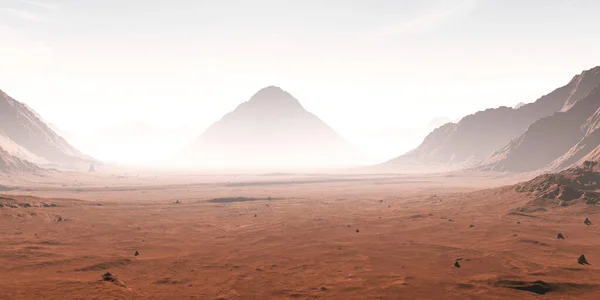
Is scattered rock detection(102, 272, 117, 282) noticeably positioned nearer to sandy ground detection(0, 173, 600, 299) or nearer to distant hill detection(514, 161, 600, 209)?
sandy ground detection(0, 173, 600, 299)

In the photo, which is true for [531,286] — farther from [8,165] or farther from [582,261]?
[8,165]

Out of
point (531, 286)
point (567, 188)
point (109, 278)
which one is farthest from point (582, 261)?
point (567, 188)

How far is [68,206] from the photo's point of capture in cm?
8212

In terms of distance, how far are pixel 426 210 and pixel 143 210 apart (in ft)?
196

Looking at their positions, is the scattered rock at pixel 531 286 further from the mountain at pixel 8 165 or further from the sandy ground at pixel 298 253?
the mountain at pixel 8 165

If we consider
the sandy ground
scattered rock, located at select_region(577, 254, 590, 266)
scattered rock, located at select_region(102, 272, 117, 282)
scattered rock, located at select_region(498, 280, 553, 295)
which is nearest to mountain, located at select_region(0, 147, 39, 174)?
the sandy ground

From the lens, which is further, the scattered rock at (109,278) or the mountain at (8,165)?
the mountain at (8,165)

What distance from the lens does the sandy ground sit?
3088 cm

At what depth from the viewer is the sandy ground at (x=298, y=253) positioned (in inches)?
1216

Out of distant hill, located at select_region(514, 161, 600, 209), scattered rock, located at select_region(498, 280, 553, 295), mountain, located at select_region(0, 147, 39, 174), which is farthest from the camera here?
mountain, located at select_region(0, 147, 39, 174)

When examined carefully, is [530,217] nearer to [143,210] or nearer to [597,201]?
[597,201]

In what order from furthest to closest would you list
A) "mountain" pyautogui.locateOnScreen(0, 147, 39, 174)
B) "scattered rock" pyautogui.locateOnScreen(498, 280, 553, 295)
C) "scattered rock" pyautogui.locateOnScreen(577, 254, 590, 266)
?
"mountain" pyautogui.locateOnScreen(0, 147, 39, 174), "scattered rock" pyautogui.locateOnScreen(577, 254, 590, 266), "scattered rock" pyautogui.locateOnScreen(498, 280, 553, 295)

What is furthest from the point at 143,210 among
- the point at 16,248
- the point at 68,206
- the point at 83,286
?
the point at 83,286

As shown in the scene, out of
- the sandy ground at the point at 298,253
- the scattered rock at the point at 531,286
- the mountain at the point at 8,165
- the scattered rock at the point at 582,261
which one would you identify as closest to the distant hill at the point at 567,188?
the sandy ground at the point at 298,253
